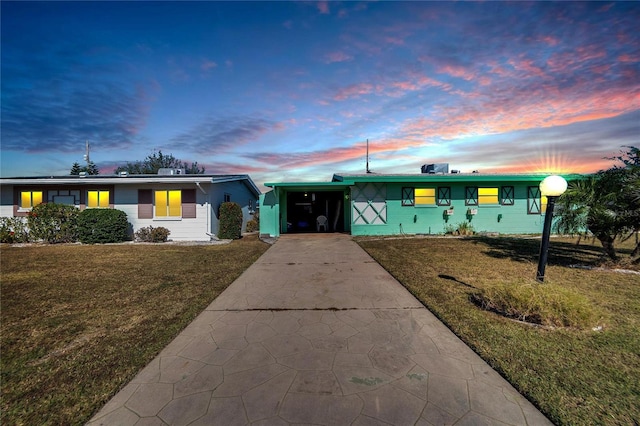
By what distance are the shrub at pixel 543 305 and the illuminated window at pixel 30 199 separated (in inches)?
746

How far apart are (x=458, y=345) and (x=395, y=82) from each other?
9534 millimetres

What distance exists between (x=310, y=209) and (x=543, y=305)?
1766 centimetres

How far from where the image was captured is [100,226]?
11891 mm

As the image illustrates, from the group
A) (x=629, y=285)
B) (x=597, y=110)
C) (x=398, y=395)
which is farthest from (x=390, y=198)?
(x=398, y=395)

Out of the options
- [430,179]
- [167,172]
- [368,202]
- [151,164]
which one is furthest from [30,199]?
[151,164]

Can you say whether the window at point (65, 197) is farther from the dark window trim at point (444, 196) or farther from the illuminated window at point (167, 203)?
the dark window trim at point (444, 196)

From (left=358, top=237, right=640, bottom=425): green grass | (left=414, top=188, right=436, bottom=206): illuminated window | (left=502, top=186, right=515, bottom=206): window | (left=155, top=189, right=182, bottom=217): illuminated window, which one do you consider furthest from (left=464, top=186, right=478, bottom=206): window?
(left=155, top=189, right=182, bottom=217): illuminated window

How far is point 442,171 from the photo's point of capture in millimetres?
17219

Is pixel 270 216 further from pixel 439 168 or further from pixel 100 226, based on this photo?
pixel 439 168

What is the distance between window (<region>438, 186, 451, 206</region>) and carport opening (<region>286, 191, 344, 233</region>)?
6.41 m

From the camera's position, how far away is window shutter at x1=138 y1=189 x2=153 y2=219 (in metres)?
12.9

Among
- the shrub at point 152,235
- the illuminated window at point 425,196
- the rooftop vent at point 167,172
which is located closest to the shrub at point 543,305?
the illuminated window at point 425,196

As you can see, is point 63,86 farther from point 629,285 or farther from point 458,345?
point 629,285

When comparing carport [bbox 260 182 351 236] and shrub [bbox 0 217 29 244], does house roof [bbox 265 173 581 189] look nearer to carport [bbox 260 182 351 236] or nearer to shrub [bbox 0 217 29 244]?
carport [bbox 260 182 351 236]
